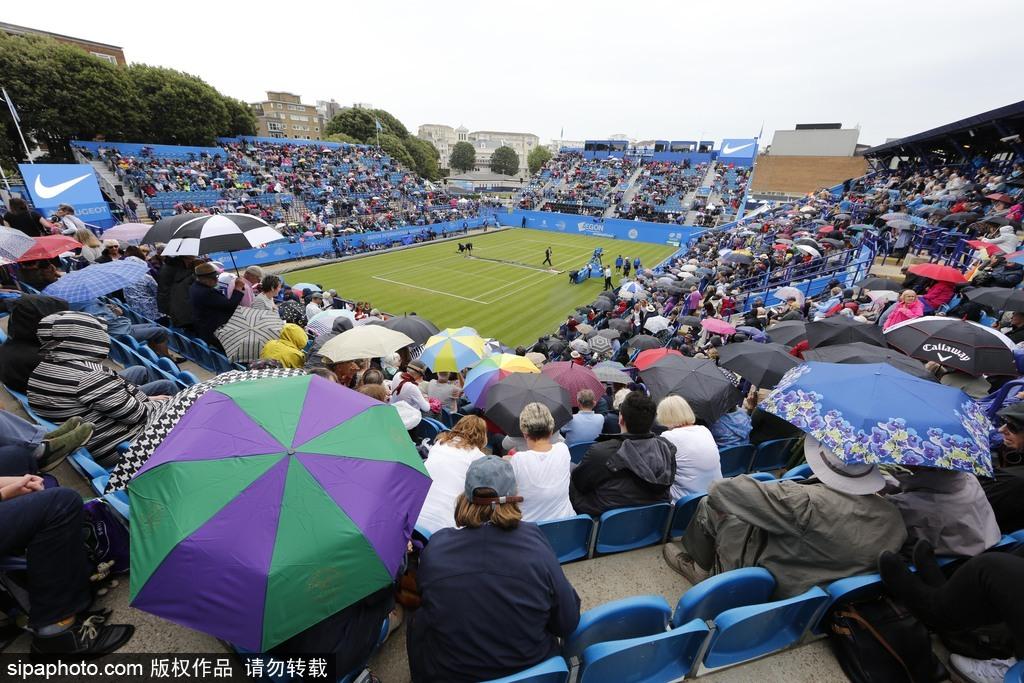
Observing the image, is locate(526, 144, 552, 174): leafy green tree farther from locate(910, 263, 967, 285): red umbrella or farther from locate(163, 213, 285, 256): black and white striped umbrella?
locate(163, 213, 285, 256): black and white striped umbrella

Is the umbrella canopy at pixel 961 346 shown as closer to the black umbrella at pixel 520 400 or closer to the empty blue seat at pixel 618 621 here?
the black umbrella at pixel 520 400

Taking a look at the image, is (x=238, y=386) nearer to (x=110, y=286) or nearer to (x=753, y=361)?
(x=110, y=286)

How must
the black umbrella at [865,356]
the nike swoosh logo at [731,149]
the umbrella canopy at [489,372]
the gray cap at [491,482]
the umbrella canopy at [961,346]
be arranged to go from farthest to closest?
the nike swoosh logo at [731,149]
the umbrella canopy at [489,372]
the umbrella canopy at [961,346]
the black umbrella at [865,356]
the gray cap at [491,482]

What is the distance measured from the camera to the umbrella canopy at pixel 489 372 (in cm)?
692

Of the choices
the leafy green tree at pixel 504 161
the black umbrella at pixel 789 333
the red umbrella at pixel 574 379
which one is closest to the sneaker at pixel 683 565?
the red umbrella at pixel 574 379

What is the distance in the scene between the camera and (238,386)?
108 inches

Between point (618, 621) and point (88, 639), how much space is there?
10.7 ft

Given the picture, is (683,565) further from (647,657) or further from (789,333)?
(789,333)

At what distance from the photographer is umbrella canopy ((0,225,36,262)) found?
21.0 ft

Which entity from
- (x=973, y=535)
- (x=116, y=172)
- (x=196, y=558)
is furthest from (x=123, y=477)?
(x=116, y=172)

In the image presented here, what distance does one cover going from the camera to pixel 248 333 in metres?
6.47

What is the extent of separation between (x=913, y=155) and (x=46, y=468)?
147ft

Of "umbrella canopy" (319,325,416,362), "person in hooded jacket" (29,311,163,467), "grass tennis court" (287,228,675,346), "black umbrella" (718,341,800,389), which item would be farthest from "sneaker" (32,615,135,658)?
"grass tennis court" (287,228,675,346)

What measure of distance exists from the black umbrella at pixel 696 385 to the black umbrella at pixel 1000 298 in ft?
16.0
